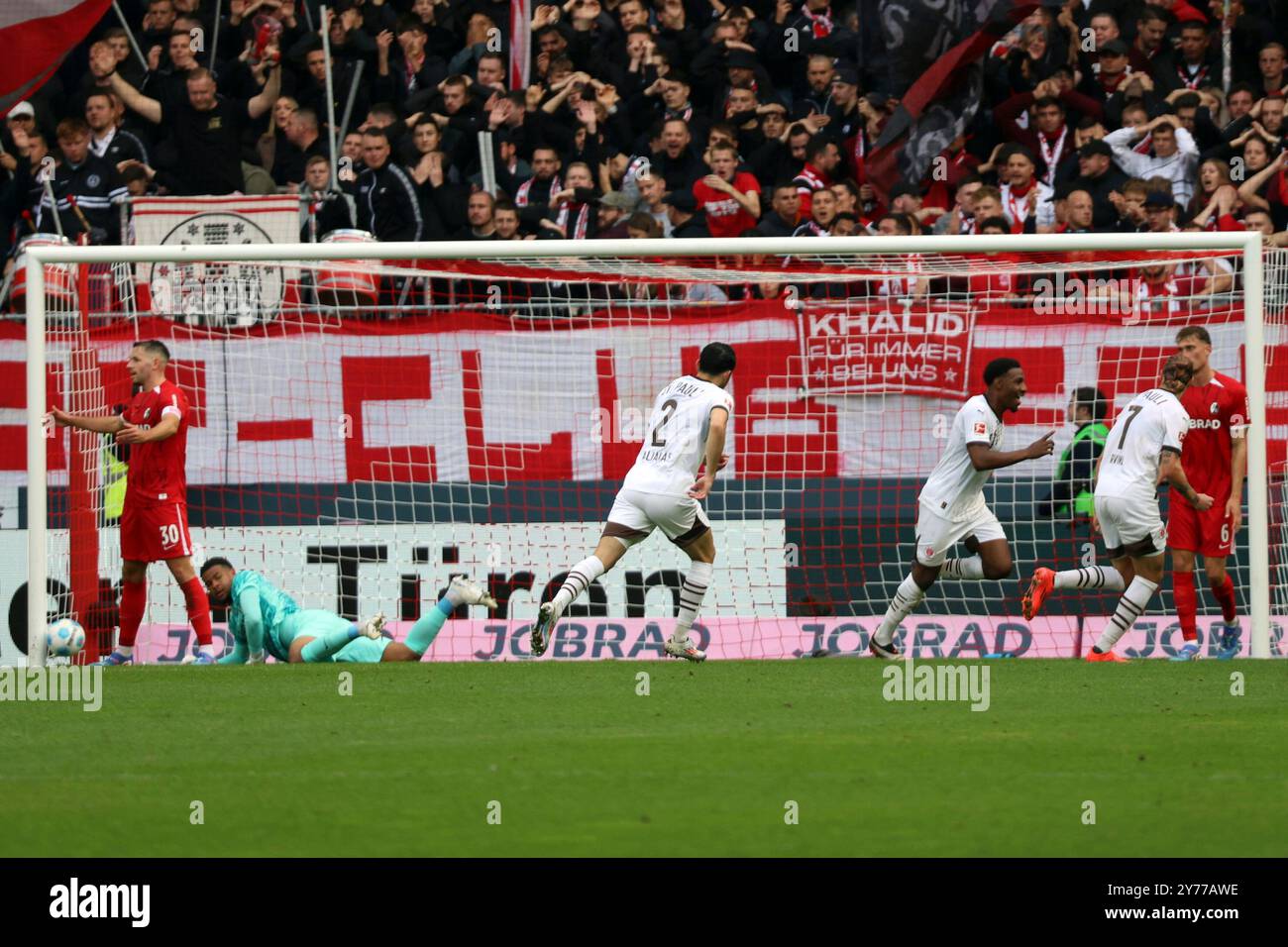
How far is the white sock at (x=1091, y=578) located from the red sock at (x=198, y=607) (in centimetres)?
550

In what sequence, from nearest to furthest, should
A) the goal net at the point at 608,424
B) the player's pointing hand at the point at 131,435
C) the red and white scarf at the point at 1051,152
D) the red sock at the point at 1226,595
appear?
the player's pointing hand at the point at 131,435 → the red sock at the point at 1226,595 → the goal net at the point at 608,424 → the red and white scarf at the point at 1051,152

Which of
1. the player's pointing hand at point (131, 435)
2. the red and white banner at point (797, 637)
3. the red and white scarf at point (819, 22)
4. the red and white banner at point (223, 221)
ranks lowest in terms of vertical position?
the red and white banner at point (797, 637)

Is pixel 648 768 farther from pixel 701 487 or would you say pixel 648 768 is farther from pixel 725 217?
pixel 725 217

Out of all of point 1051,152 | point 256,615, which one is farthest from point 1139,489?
point 256,615

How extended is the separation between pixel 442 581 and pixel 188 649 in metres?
1.86

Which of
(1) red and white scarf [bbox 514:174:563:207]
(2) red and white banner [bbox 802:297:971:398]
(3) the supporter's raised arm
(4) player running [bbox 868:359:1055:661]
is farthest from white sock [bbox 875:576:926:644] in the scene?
(3) the supporter's raised arm

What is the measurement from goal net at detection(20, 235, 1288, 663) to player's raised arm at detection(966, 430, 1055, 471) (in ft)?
5.71

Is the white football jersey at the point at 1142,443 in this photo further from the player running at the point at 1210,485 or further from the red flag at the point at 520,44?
the red flag at the point at 520,44

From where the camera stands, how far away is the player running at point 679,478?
35.9 feet

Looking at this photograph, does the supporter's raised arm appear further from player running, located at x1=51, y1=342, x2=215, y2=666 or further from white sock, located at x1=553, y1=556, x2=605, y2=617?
white sock, located at x1=553, y1=556, x2=605, y2=617

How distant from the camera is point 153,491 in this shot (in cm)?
1173

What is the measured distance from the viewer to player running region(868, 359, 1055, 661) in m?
11.3

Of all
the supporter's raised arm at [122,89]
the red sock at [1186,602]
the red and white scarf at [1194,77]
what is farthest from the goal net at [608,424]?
the supporter's raised arm at [122,89]

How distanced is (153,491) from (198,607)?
82cm
